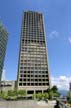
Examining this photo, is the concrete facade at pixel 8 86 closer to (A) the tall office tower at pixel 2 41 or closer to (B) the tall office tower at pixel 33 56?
(B) the tall office tower at pixel 33 56

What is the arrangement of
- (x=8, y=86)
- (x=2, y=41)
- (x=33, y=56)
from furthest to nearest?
(x=2, y=41)
(x=33, y=56)
(x=8, y=86)

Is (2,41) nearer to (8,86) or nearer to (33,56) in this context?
(33,56)

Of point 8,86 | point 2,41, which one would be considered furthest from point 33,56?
point 8,86

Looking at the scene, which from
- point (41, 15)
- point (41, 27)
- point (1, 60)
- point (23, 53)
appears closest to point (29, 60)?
point (23, 53)

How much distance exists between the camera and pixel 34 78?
412ft

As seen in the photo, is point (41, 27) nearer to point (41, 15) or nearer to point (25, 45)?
point (41, 15)

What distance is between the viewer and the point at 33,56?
13550cm

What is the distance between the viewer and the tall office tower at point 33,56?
404ft

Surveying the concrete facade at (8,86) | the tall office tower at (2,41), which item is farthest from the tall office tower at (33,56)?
the tall office tower at (2,41)

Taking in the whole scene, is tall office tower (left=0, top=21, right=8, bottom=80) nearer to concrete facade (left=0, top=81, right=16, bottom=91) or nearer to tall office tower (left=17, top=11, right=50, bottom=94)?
concrete facade (left=0, top=81, right=16, bottom=91)

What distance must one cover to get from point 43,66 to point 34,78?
46.3 feet

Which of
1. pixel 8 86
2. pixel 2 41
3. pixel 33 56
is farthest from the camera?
pixel 2 41

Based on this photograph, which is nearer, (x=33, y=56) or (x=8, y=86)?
(x=8, y=86)

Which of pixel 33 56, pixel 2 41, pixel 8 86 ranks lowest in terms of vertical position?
pixel 8 86
